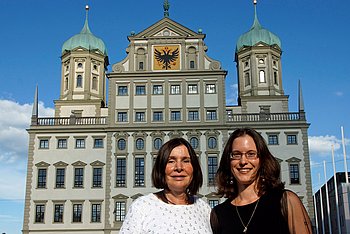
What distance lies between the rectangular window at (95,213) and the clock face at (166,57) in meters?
12.3

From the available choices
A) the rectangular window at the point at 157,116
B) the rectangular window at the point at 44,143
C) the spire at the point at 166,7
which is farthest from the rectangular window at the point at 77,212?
the spire at the point at 166,7

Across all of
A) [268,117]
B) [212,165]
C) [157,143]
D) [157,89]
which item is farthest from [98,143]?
[268,117]

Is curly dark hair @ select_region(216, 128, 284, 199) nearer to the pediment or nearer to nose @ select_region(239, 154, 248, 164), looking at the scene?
nose @ select_region(239, 154, 248, 164)

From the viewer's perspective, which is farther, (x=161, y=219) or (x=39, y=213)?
(x=39, y=213)

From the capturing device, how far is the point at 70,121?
38.7m

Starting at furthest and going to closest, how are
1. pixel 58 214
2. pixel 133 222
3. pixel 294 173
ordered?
pixel 294 173 < pixel 58 214 < pixel 133 222

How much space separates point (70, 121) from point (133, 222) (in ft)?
118

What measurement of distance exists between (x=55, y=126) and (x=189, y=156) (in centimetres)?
3553

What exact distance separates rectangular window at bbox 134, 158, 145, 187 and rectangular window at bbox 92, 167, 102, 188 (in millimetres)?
2885

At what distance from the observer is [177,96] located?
38.2 metres

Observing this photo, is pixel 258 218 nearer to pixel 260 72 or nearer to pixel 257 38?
pixel 260 72

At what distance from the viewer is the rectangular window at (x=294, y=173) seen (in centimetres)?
3612

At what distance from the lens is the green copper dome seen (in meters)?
42.8

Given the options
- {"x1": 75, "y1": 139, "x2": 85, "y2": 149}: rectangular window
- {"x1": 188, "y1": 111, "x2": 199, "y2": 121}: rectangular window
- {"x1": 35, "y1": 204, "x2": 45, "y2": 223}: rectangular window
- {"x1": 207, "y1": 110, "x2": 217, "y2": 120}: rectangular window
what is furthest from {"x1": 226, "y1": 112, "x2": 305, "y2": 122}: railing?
{"x1": 35, "y1": 204, "x2": 45, "y2": 223}: rectangular window
